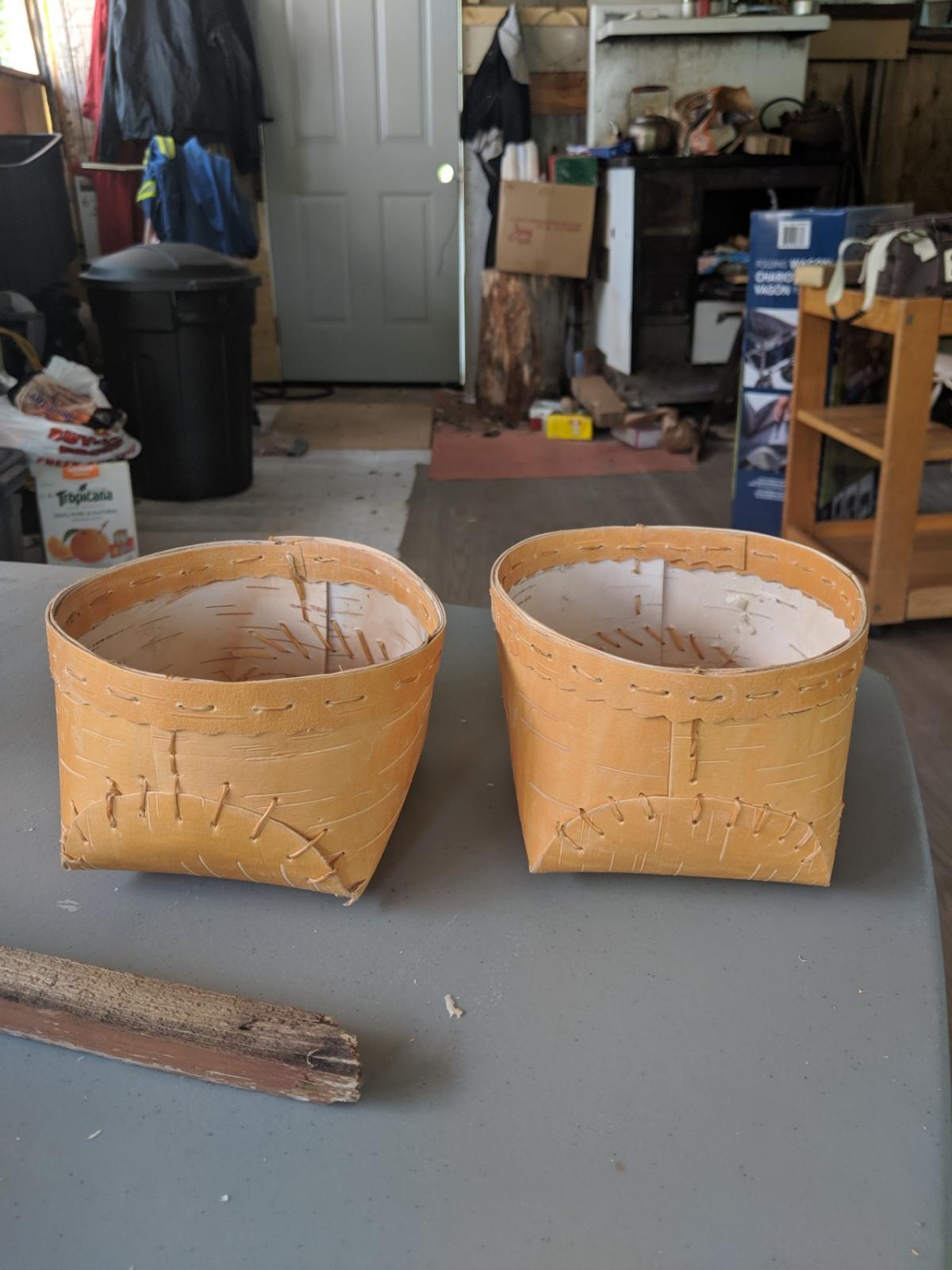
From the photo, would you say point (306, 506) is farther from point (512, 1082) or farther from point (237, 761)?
point (512, 1082)

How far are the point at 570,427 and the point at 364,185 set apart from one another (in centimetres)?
159

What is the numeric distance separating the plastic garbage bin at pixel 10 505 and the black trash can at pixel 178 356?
89cm

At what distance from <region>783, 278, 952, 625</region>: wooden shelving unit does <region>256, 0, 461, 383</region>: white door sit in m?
2.65

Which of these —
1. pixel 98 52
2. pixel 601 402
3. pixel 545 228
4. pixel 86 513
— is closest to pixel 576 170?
pixel 545 228

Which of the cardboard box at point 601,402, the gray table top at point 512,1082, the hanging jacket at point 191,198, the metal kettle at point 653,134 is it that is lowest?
the cardboard box at point 601,402

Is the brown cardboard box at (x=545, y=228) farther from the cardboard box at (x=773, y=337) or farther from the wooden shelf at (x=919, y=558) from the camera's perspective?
the wooden shelf at (x=919, y=558)

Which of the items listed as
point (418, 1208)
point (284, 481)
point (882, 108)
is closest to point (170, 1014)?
point (418, 1208)

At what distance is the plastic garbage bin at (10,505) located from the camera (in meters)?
2.25

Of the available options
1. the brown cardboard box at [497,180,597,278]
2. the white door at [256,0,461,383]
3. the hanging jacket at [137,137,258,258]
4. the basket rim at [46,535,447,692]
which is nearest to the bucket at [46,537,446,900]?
the basket rim at [46,535,447,692]

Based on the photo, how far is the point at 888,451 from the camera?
217 centimetres

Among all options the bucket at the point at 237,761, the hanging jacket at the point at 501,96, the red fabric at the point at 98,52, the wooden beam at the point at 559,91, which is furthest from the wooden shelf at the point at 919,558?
the red fabric at the point at 98,52

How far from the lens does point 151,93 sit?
3.99 m

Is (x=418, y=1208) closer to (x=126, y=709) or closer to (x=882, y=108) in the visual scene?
(x=126, y=709)

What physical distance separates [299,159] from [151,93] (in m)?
0.81
